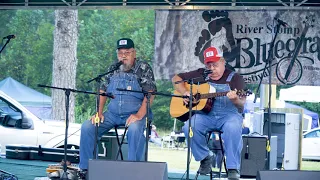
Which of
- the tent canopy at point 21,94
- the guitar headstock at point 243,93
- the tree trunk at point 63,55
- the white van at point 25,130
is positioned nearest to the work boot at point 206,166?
the guitar headstock at point 243,93

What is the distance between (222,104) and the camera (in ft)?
26.9

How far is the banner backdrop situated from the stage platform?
4.25 feet

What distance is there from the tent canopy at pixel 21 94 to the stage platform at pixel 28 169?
15327 millimetres

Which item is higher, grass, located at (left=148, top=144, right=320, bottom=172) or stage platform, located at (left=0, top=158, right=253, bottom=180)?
stage platform, located at (left=0, top=158, right=253, bottom=180)

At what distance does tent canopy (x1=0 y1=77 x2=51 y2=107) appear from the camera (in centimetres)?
2592

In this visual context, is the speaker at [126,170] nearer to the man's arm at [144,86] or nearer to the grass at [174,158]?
the man's arm at [144,86]

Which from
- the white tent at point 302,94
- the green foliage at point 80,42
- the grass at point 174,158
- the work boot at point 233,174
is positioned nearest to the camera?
the work boot at point 233,174

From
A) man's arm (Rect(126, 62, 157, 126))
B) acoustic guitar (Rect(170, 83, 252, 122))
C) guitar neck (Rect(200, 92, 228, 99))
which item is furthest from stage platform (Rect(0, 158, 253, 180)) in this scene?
guitar neck (Rect(200, 92, 228, 99))

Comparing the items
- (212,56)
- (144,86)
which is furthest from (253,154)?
(144,86)

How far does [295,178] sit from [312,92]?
18.4m

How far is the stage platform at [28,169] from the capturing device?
9.19 meters

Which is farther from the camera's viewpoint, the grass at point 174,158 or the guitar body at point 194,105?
the grass at point 174,158

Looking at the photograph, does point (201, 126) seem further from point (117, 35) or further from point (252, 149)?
point (117, 35)

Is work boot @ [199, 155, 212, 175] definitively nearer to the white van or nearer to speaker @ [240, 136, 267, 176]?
speaker @ [240, 136, 267, 176]
